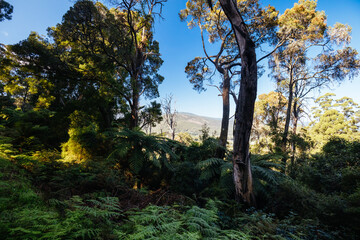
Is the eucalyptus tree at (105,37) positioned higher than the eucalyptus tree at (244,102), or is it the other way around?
the eucalyptus tree at (105,37)

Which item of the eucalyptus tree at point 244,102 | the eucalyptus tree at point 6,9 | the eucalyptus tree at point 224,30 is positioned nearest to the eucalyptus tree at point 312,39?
the eucalyptus tree at point 224,30

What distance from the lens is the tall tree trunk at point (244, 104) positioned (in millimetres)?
2873

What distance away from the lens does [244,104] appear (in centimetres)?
289

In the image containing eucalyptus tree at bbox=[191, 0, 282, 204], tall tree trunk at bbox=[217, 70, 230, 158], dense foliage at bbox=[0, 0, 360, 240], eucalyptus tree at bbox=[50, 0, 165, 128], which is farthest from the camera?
tall tree trunk at bbox=[217, 70, 230, 158]

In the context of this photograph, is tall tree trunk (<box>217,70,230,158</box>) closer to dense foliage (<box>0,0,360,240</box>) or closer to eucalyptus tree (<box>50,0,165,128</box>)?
dense foliage (<box>0,0,360,240</box>)

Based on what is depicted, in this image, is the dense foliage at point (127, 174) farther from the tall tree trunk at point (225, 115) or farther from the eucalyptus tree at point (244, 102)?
the tall tree trunk at point (225, 115)

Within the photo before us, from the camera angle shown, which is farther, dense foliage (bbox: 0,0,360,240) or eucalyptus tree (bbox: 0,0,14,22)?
eucalyptus tree (bbox: 0,0,14,22)

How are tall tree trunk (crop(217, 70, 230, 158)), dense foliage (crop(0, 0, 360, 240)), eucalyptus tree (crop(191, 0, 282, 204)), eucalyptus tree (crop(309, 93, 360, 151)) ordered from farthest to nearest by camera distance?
eucalyptus tree (crop(309, 93, 360, 151)) → tall tree trunk (crop(217, 70, 230, 158)) → eucalyptus tree (crop(191, 0, 282, 204)) → dense foliage (crop(0, 0, 360, 240))

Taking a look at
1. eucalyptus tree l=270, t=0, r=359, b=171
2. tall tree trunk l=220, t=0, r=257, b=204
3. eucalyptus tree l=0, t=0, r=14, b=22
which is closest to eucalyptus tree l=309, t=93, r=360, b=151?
eucalyptus tree l=270, t=0, r=359, b=171

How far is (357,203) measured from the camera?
2.24 metres

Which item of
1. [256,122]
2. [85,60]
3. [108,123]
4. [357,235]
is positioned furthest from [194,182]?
[256,122]

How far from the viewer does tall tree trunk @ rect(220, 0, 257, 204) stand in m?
2.87

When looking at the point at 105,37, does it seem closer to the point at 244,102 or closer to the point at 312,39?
the point at 244,102

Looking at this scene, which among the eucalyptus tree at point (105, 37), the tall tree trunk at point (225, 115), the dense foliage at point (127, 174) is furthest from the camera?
the tall tree trunk at point (225, 115)
